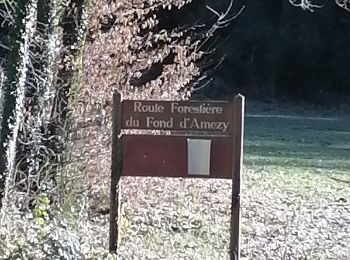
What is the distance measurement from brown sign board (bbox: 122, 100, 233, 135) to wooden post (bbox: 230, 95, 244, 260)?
6 cm

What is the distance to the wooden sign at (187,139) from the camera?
707 centimetres

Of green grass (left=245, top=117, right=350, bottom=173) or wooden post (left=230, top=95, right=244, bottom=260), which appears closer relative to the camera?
wooden post (left=230, top=95, right=244, bottom=260)

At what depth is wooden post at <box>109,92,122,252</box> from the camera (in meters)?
7.22

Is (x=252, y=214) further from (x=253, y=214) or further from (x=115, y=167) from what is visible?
(x=115, y=167)

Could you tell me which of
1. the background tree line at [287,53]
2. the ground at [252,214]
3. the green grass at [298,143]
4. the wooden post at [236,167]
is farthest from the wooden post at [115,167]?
the background tree line at [287,53]

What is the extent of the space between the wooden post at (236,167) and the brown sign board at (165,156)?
0.05 m

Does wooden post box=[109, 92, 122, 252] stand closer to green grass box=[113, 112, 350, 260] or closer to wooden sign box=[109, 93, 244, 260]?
wooden sign box=[109, 93, 244, 260]

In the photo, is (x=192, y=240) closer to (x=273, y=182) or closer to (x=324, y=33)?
(x=273, y=182)

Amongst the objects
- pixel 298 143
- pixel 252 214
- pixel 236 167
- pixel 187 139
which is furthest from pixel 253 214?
pixel 298 143

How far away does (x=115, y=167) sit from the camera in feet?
24.2

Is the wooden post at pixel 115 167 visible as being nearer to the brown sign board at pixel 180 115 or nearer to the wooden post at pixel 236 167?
the brown sign board at pixel 180 115

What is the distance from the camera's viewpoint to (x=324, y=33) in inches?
1359

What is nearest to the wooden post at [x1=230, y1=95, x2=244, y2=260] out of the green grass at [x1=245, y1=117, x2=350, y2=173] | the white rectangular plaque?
the white rectangular plaque

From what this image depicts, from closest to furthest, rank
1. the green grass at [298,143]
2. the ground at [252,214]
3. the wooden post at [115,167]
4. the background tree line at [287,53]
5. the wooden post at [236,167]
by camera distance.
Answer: the wooden post at [236,167] < the wooden post at [115,167] < the ground at [252,214] < the green grass at [298,143] < the background tree line at [287,53]
